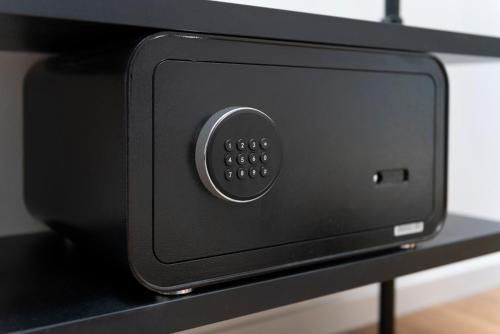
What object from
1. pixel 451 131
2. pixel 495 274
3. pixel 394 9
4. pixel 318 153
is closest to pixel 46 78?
pixel 318 153

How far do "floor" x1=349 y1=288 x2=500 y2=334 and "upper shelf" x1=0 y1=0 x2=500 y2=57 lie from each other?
2.28 ft

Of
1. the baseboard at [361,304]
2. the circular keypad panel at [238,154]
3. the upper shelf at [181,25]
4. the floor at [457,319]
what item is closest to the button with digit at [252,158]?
the circular keypad panel at [238,154]

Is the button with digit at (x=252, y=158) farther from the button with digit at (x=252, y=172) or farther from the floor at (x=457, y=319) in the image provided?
the floor at (x=457, y=319)

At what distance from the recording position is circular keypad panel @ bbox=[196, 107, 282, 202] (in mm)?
493

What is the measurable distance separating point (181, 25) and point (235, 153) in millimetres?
124

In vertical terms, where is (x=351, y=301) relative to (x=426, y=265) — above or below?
below

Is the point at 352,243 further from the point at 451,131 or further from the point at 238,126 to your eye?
the point at 451,131

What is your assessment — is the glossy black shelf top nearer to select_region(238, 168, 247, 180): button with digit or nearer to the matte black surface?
select_region(238, 168, 247, 180): button with digit

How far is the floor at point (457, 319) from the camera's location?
115 centimetres

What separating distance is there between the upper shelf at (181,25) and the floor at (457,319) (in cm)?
69

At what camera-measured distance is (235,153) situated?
0.51 metres

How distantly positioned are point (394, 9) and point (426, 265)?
385 mm

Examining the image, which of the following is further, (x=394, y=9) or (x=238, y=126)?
(x=394, y=9)

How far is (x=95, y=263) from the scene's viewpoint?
2.02ft
